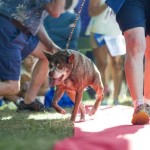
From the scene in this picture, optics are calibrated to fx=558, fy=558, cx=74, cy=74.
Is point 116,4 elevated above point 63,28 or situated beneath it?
elevated above

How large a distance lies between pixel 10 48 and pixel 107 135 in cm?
213

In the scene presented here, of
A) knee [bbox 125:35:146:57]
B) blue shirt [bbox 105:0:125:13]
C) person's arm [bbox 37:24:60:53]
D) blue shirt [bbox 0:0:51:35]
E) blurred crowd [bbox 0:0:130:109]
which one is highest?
blue shirt [bbox 105:0:125:13]

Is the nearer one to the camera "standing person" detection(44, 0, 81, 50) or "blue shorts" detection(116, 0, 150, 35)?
"blue shorts" detection(116, 0, 150, 35)

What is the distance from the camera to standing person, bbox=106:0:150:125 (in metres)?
4.86

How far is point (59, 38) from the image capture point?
880 centimetres

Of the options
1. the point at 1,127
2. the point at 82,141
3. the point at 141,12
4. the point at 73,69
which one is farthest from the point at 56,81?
the point at 82,141

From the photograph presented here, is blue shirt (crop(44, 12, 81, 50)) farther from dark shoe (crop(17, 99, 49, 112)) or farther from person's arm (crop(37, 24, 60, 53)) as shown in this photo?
person's arm (crop(37, 24, 60, 53))

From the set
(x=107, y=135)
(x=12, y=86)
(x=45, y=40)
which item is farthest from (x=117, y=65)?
(x=107, y=135)

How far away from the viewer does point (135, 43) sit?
495cm

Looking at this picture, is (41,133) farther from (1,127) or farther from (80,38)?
(80,38)

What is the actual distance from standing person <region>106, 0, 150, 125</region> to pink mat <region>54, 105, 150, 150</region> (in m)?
0.25

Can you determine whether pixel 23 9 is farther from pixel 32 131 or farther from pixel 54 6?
pixel 32 131

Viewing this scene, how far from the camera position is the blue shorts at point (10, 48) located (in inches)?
227

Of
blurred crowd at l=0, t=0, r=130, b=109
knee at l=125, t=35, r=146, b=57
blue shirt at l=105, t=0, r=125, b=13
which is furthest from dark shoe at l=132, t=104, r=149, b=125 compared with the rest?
blurred crowd at l=0, t=0, r=130, b=109
